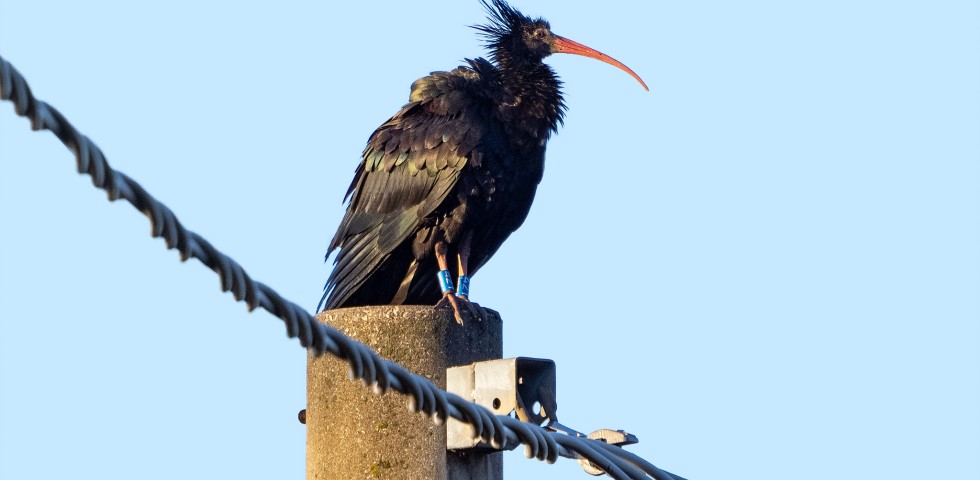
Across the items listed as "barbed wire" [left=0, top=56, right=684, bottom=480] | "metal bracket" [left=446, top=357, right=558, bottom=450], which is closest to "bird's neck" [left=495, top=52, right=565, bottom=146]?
"metal bracket" [left=446, top=357, right=558, bottom=450]

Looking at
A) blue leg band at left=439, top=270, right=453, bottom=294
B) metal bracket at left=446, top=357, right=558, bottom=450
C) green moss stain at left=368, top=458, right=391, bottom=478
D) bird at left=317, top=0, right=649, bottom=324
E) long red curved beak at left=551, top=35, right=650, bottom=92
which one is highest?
long red curved beak at left=551, top=35, right=650, bottom=92

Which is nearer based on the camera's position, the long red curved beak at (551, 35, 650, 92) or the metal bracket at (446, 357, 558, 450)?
the metal bracket at (446, 357, 558, 450)

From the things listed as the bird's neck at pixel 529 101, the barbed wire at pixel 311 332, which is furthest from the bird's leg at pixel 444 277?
the barbed wire at pixel 311 332

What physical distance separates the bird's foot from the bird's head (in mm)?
2565

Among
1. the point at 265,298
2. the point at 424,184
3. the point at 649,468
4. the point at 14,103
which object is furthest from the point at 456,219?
the point at 14,103

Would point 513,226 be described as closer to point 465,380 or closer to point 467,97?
point 467,97

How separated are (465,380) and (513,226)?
157 inches

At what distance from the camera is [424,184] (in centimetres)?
881

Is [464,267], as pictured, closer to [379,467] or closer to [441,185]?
[441,185]

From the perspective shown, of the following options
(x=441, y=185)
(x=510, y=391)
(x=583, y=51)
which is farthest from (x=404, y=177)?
(x=510, y=391)

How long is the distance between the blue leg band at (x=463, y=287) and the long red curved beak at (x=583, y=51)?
6.95 feet

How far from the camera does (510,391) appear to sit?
4977mm

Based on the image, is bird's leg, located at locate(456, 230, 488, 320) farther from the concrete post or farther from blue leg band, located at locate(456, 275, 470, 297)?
the concrete post

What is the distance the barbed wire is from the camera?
2.94m
